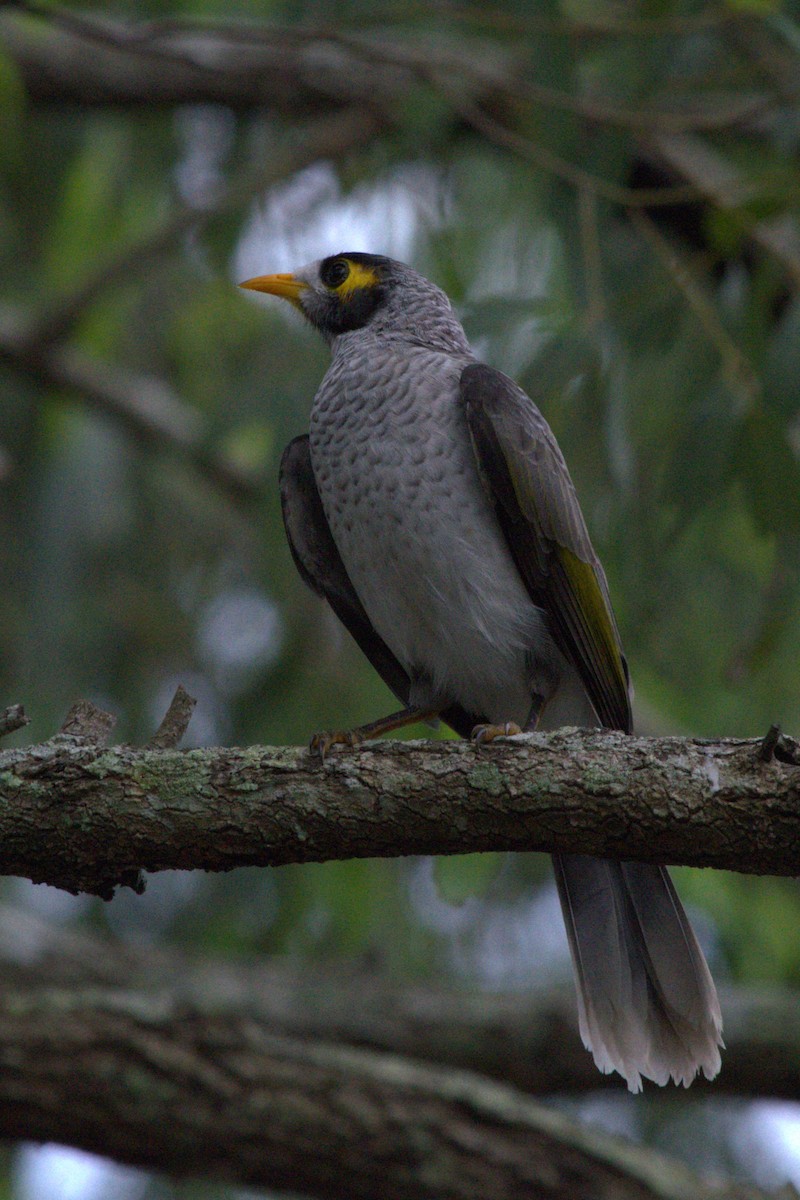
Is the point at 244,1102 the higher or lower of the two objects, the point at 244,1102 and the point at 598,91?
the lower

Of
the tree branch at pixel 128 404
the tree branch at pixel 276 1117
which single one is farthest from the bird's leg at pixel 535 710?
the tree branch at pixel 128 404

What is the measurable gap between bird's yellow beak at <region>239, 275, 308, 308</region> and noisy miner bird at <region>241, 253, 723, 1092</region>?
86 cm

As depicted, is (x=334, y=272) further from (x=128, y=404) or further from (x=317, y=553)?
(x=128, y=404)

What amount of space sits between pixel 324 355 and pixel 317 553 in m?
2.91

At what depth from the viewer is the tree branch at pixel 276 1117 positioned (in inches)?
161

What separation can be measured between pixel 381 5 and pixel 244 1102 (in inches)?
155

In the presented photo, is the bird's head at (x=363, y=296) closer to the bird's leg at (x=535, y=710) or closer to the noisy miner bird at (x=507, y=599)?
the noisy miner bird at (x=507, y=599)

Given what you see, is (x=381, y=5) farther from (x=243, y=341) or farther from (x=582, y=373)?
(x=243, y=341)

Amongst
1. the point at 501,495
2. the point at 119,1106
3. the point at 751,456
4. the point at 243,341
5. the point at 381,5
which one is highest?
the point at 243,341

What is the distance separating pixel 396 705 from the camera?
5.51 m

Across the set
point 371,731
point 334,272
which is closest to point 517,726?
point 371,731

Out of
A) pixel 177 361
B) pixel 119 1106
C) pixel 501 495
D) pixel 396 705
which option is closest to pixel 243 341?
pixel 177 361

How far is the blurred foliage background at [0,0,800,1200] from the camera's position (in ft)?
16.1

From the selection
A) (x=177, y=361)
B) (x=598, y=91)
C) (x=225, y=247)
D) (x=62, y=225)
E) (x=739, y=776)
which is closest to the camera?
(x=739, y=776)
